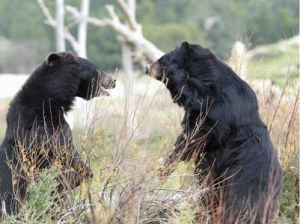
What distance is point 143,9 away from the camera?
172 ft

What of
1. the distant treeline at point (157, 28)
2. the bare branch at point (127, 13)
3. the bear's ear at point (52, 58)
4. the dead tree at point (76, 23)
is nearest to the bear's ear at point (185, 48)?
the bear's ear at point (52, 58)

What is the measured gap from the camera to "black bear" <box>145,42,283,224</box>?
6.08 metres

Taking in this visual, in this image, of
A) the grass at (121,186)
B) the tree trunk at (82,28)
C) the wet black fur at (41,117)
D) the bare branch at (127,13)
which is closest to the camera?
the grass at (121,186)

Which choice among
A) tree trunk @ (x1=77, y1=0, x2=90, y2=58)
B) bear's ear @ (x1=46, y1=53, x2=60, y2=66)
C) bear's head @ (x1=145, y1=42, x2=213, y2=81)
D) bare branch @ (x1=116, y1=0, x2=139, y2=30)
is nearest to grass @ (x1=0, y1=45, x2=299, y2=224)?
bear's head @ (x1=145, y1=42, x2=213, y2=81)

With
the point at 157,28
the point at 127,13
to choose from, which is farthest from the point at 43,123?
the point at 157,28

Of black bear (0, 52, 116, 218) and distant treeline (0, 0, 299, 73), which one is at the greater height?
distant treeline (0, 0, 299, 73)

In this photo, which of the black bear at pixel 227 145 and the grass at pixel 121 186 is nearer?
the grass at pixel 121 186

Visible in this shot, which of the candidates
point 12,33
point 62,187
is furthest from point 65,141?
point 12,33

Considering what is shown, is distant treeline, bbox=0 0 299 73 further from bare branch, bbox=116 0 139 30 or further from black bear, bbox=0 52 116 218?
black bear, bbox=0 52 116 218

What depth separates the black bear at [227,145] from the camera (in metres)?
6.08

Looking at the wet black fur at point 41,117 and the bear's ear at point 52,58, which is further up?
the bear's ear at point 52,58

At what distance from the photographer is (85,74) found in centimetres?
680

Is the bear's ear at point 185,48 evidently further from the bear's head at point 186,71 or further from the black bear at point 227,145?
the black bear at point 227,145

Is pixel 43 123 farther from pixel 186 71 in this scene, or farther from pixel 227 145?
pixel 227 145
